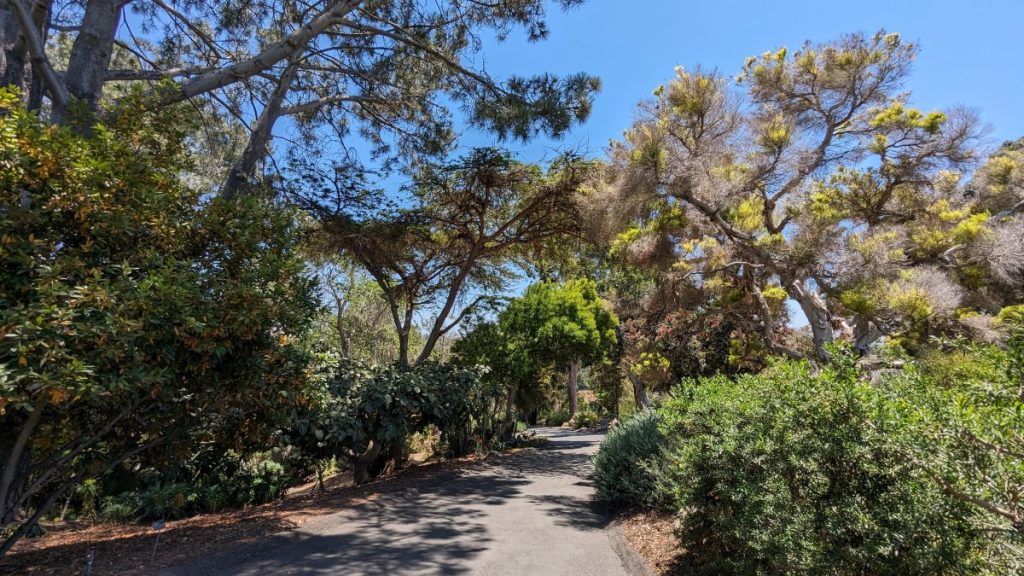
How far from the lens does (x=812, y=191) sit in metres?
7.80

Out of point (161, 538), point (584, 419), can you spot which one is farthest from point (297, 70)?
point (584, 419)

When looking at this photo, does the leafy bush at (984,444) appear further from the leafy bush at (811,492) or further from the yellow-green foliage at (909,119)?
the yellow-green foliage at (909,119)

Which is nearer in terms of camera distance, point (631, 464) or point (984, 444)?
point (984, 444)

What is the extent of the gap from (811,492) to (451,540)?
3871mm

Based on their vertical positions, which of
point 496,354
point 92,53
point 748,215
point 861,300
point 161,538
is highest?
point 92,53

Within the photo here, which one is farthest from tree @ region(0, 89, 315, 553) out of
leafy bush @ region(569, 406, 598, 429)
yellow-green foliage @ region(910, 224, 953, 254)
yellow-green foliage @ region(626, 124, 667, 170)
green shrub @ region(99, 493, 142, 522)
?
leafy bush @ region(569, 406, 598, 429)

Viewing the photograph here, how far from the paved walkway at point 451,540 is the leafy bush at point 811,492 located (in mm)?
1324

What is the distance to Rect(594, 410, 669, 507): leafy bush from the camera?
5.83 metres

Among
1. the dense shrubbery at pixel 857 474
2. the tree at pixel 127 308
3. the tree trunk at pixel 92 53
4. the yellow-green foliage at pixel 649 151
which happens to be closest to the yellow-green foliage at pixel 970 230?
the dense shrubbery at pixel 857 474

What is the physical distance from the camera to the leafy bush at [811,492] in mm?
2145

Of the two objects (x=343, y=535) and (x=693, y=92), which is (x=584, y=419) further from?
(x=343, y=535)

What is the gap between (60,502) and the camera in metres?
8.75

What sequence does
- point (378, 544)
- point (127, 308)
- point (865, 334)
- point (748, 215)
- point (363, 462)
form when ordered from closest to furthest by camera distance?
1. point (127, 308)
2. point (378, 544)
3. point (865, 334)
4. point (748, 215)
5. point (363, 462)

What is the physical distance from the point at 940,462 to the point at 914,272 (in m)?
5.47
